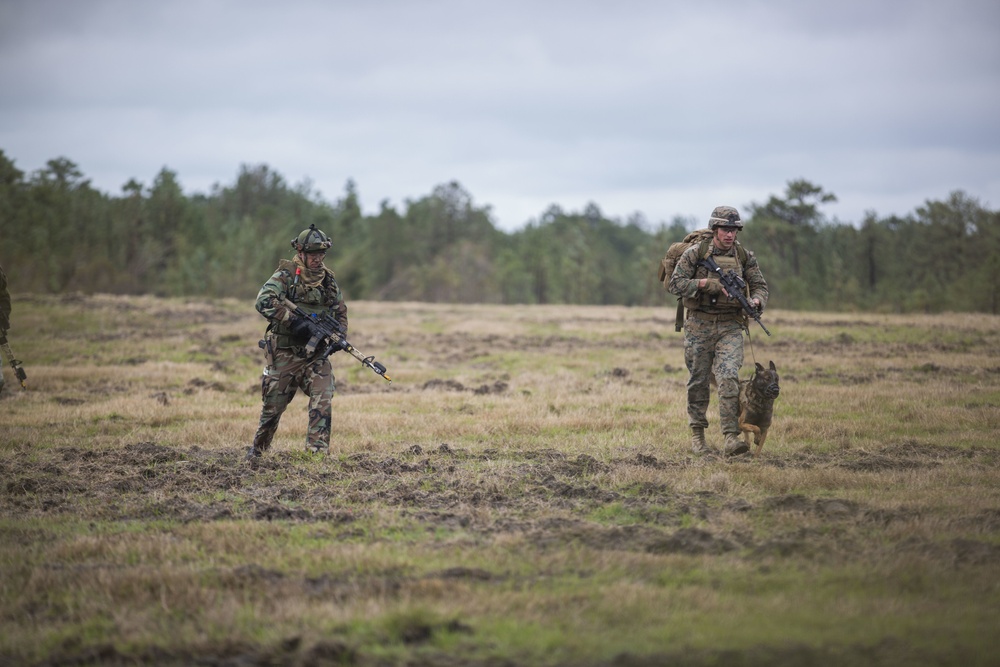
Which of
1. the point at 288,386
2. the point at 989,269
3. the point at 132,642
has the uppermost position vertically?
the point at 989,269

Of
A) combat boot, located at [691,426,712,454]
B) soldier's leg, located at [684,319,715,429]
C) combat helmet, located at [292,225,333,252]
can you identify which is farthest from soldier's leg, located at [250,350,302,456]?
combat boot, located at [691,426,712,454]

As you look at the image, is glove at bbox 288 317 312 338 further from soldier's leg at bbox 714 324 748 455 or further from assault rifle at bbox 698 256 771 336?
soldier's leg at bbox 714 324 748 455

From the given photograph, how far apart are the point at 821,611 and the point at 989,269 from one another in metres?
41.2

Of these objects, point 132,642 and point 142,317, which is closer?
point 132,642

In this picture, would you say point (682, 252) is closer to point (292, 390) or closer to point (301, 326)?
point (301, 326)

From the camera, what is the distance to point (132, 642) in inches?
185

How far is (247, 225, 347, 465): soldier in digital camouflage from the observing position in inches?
384

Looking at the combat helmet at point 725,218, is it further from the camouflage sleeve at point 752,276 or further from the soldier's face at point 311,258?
the soldier's face at point 311,258

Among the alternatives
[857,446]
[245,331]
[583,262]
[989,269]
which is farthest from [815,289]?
[857,446]

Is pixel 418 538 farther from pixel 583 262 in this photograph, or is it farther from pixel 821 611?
pixel 583 262

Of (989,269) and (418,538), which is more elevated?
(989,269)

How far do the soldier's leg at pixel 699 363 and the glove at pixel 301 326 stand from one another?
4191 millimetres

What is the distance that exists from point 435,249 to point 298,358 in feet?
302

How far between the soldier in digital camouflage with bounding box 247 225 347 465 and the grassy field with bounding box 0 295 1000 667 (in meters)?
0.52
